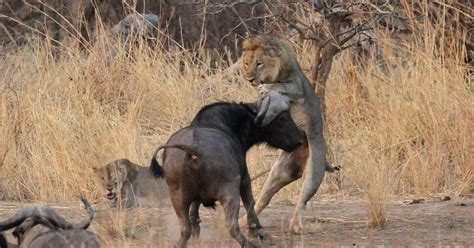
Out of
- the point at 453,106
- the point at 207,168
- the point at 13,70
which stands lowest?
the point at 13,70

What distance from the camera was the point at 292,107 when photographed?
880cm

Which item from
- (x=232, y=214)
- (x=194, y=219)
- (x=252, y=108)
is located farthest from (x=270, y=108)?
(x=232, y=214)

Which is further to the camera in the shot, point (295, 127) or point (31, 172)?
point (31, 172)

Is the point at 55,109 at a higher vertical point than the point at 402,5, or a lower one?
lower

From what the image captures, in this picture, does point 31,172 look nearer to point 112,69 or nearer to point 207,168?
point 112,69

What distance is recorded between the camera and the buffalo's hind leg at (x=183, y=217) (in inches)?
287

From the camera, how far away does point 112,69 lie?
13.6 m

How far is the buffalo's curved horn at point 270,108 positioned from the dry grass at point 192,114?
47.9 inches

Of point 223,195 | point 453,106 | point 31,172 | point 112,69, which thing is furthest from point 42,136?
point 223,195

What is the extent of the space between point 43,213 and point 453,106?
5244 mm

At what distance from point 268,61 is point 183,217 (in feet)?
5.82

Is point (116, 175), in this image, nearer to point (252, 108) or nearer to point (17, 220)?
point (252, 108)

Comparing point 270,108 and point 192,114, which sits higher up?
point 270,108

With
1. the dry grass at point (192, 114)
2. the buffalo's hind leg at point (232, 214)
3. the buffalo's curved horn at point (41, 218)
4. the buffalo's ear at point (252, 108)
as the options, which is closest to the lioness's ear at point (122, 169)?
the dry grass at point (192, 114)
